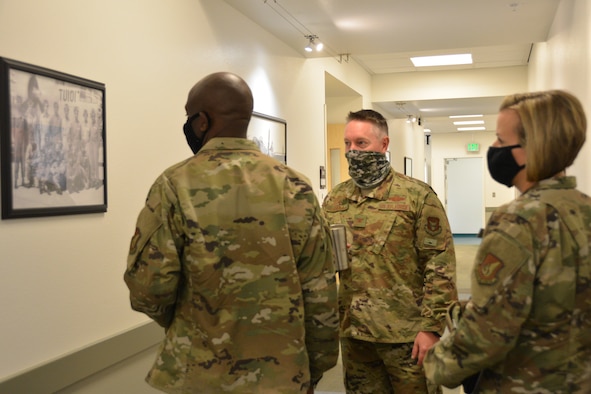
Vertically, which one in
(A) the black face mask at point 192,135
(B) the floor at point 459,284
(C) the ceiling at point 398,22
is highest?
(C) the ceiling at point 398,22

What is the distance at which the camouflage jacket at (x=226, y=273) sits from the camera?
1.54 meters

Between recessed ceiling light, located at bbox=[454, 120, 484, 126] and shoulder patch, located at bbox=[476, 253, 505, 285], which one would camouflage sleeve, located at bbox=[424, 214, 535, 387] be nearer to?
shoulder patch, located at bbox=[476, 253, 505, 285]

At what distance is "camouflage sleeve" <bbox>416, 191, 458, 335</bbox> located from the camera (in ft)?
7.20

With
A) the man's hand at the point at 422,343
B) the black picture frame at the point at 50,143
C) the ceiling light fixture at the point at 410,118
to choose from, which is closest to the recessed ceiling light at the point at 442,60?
the ceiling light fixture at the point at 410,118

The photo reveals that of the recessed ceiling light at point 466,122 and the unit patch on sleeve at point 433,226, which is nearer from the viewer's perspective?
the unit patch on sleeve at point 433,226

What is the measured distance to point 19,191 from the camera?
2256mm

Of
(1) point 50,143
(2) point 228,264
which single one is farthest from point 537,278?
(1) point 50,143

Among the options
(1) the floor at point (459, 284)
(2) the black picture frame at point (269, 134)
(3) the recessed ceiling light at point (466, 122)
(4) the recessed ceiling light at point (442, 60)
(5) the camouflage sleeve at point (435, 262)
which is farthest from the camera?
(3) the recessed ceiling light at point (466, 122)

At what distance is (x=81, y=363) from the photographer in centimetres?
262

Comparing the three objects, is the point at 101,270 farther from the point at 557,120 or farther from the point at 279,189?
the point at 557,120

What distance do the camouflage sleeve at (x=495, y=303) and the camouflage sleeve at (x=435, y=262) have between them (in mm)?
785

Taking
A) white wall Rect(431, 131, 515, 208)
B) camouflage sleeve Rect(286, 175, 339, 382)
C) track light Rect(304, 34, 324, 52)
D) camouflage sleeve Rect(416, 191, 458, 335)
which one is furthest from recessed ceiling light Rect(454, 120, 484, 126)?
camouflage sleeve Rect(286, 175, 339, 382)

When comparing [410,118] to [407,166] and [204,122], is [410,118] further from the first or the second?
[204,122]

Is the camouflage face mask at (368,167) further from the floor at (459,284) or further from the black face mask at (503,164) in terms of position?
the floor at (459,284)
